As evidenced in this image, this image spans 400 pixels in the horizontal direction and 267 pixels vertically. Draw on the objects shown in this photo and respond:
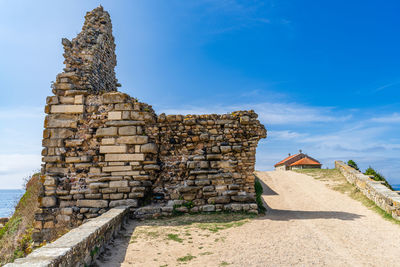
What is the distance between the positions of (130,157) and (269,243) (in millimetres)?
4629

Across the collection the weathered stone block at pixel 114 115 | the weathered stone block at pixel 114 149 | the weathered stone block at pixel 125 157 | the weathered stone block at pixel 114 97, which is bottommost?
the weathered stone block at pixel 125 157

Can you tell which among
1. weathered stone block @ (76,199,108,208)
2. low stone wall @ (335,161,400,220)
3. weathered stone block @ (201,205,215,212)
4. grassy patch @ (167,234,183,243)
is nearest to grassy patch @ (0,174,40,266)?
Answer: weathered stone block @ (76,199,108,208)

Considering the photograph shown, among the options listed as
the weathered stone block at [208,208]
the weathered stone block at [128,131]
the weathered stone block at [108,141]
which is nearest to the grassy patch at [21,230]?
the weathered stone block at [108,141]

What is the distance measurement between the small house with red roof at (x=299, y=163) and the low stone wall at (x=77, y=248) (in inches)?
1157

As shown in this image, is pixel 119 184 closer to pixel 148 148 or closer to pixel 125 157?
pixel 125 157

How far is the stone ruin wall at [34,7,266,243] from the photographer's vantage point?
7562 millimetres

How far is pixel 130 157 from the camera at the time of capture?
7.72 meters

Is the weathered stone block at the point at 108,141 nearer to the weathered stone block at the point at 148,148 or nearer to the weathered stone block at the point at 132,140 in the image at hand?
the weathered stone block at the point at 132,140

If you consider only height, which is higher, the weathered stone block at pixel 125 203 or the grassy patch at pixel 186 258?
the weathered stone block at pixel 125 203

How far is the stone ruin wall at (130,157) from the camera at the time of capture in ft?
24.8

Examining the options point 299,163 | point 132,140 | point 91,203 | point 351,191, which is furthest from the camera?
point 299,163

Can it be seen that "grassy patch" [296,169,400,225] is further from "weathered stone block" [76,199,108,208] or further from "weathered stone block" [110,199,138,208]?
"weathered stone block" [76,199,108,208]

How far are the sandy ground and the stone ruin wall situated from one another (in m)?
1.33

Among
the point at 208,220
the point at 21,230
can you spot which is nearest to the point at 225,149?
the point at 208,220
